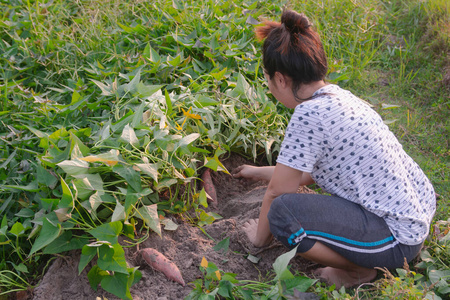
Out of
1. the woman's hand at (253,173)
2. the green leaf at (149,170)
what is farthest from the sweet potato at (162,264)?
the woman's hand at (253,173)

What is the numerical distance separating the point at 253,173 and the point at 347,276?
2.35 ft

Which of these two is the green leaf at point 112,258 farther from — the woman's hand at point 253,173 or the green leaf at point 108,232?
the woman's hand at point 253,173

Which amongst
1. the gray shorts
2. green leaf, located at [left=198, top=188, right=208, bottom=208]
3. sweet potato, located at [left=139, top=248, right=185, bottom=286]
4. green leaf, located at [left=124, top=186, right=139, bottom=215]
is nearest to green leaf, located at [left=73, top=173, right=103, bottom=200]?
green leaf, located at [left=124, top=186, right=139, bottom=215]

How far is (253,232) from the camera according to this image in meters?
1.93

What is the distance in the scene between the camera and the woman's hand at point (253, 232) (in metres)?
1.89

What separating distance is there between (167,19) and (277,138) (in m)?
1.23

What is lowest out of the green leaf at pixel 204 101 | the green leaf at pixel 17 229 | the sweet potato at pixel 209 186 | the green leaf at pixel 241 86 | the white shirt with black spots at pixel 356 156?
the green leaf at pixel 17 229

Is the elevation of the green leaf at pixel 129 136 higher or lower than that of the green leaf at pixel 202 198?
higher

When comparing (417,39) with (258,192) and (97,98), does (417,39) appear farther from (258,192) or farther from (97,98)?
(97,98)

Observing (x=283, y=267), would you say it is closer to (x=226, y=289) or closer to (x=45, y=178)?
(x=226, y=289)

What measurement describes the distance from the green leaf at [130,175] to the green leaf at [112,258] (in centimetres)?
24

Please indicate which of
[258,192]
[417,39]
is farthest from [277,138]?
[417,39]

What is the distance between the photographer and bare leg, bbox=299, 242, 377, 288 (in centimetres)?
171

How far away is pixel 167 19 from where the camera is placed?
3.00 metres
